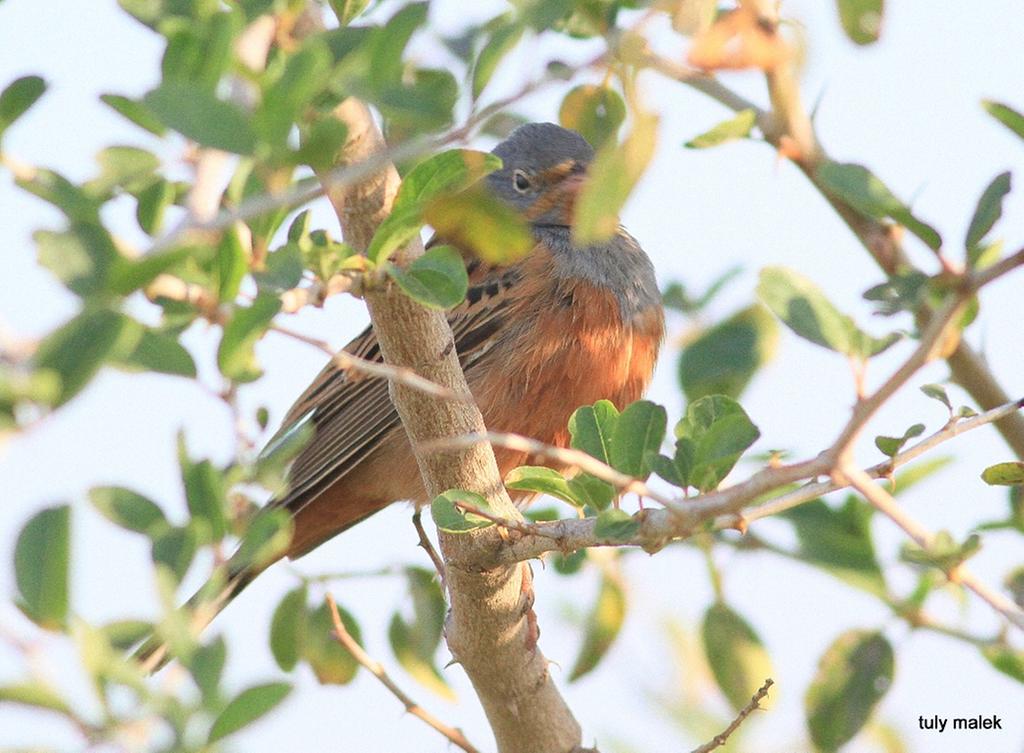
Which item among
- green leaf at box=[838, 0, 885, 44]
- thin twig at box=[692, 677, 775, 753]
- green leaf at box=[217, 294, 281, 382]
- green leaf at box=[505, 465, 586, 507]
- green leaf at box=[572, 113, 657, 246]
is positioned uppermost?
green leaf at box=[838, 0, 885, 44]

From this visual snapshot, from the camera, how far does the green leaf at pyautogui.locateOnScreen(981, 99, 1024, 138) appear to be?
271 cm

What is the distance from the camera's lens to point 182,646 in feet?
7.06

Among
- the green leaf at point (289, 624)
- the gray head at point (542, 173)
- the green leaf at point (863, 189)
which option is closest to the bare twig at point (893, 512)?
the green leaf at point (863, 189)

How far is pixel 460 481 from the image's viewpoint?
413cm

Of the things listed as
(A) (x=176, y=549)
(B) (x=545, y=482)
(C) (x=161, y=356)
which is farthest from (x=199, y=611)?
(B) (x=545, y=482)

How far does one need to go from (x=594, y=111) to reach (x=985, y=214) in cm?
188

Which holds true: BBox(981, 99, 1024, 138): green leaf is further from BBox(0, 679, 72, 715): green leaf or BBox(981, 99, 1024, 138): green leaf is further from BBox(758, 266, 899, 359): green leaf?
BBox(0, 679, 72, 715): green leaf

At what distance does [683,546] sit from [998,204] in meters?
2.50

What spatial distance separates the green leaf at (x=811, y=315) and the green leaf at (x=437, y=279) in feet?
2.23

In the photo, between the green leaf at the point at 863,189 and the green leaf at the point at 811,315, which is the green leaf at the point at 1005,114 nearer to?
the green leaf at the point at 863,189

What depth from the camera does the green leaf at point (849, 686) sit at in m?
4.46

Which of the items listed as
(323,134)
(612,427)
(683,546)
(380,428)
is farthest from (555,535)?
(380,428)

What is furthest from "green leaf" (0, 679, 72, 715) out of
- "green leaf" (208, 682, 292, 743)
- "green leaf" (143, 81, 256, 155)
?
"green leaf" (143, 81, 256, 155)

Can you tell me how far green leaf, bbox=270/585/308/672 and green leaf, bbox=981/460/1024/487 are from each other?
2.50 m
